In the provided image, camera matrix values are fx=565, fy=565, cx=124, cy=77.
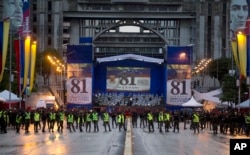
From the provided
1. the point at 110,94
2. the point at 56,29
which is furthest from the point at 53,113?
the point at 56,29

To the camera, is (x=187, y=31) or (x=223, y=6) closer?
(x=223, y=6)

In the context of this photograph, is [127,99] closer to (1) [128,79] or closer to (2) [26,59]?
(1) [128,79]

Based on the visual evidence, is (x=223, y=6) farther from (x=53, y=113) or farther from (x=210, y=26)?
(x=53, y=113)

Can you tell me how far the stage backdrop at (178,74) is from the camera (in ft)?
267

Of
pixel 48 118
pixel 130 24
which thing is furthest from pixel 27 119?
pixel 130 24

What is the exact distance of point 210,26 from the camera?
159 meters

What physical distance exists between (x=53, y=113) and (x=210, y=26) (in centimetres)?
12165

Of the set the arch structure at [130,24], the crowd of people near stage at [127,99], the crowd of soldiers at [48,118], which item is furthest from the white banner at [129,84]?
the arch structure at [130,24]

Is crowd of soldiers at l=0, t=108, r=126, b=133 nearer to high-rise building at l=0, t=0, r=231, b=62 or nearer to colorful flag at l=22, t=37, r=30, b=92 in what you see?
colorful flag at l=22, t=37, r=30, b=92

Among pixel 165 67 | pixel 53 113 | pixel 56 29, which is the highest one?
pixel 56 29

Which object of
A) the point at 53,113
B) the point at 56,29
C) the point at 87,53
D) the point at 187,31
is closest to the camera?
the point at 53,113

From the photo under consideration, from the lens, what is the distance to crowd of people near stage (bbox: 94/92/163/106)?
89.9 metres

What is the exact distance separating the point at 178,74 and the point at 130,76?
11701 mm

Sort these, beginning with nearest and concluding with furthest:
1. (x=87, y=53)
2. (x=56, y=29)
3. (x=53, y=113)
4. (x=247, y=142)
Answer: (x=247, y=142)
(x=53, y=113)
(x=87, y=53)
(x=56, y=29)
